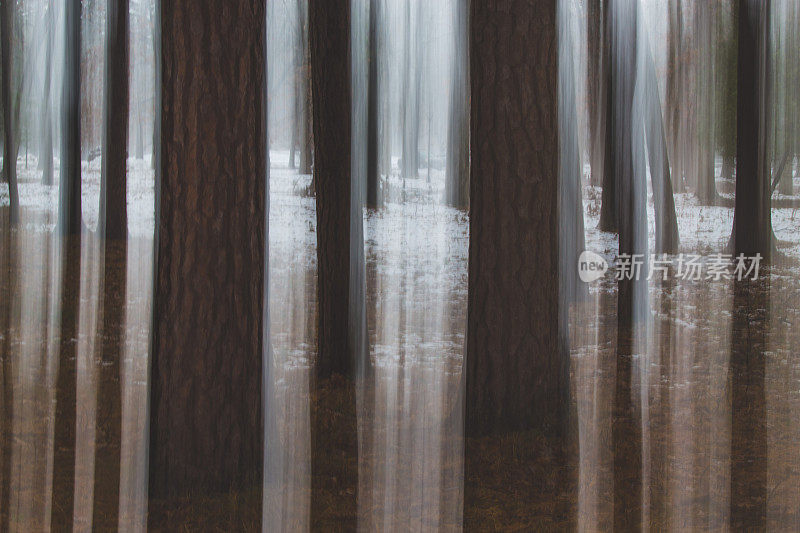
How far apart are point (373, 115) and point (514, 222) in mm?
628

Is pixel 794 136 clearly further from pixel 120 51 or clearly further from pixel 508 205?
pixel 120 51

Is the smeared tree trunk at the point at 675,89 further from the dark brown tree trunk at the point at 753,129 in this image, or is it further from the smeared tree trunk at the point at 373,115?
the smeared tree trunk at the point at 373,115

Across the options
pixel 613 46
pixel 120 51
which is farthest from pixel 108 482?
pixel 613 46

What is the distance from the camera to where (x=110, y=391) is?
1.68 m

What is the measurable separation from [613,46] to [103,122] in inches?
75.5

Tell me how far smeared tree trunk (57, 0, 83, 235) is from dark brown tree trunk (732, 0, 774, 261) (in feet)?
7.55

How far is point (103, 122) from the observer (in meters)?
2.41

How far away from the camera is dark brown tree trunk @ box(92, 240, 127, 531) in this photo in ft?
4.69

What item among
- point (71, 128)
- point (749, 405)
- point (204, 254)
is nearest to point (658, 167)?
point (749, 405)

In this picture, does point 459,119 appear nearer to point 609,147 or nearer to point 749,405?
point 609,147

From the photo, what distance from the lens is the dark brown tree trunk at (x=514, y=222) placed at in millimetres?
1766

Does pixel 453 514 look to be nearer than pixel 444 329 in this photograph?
Yes

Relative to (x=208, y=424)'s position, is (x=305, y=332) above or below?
above

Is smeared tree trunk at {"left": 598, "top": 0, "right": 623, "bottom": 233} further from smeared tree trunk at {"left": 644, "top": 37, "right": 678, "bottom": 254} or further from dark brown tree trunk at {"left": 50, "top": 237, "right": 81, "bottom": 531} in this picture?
dark brown tree trunk at {"left": 50, "top": 237, "right": 81, "bottom": 531}
